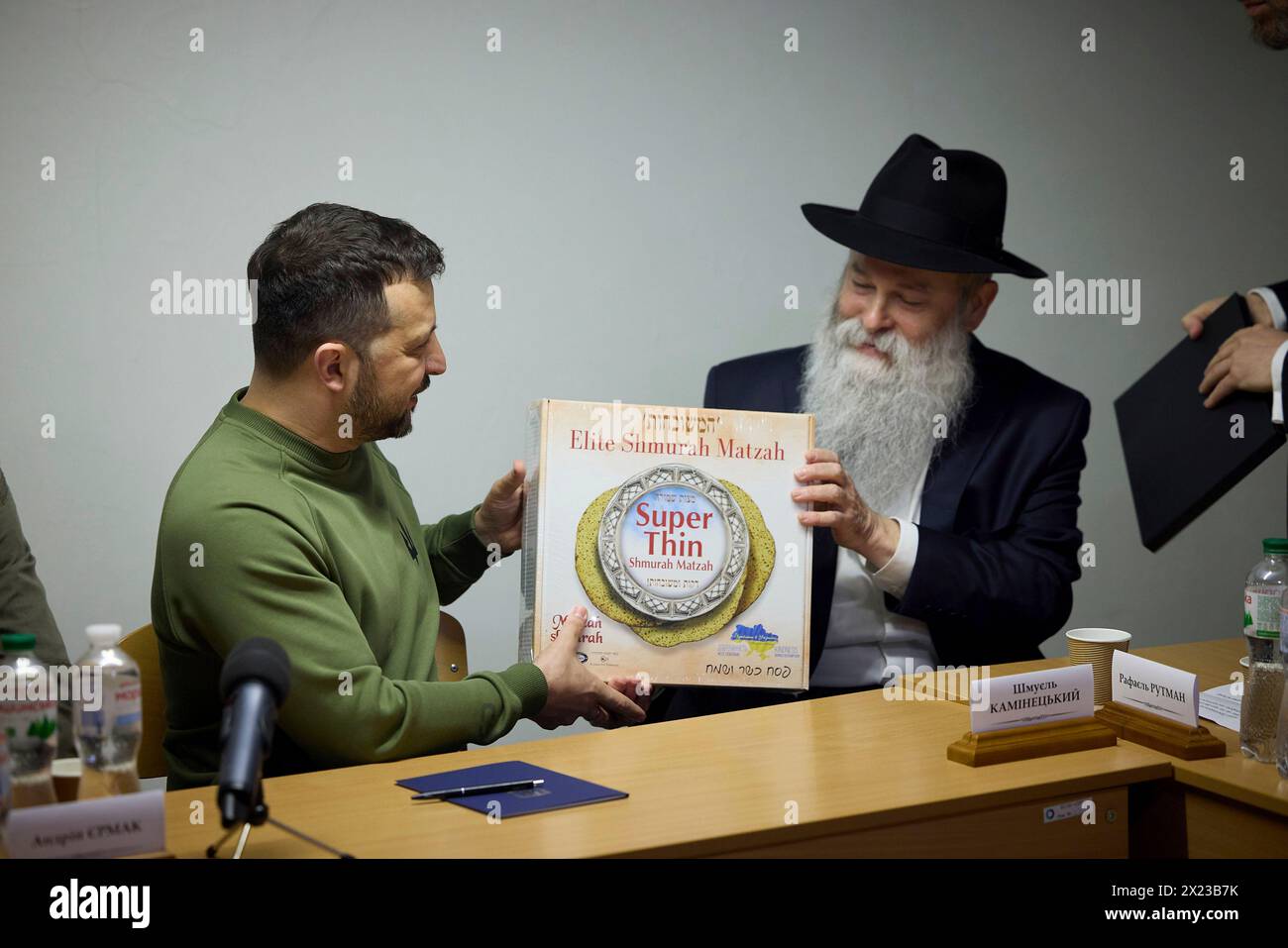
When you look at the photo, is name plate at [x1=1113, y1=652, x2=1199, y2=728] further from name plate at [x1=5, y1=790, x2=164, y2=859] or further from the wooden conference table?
name plate at [x1=5, y1=790, x2=164, y2=859]

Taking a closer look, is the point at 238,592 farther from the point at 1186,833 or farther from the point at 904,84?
the point at 904,84

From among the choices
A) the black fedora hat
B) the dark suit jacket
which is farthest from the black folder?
the black fedora hat

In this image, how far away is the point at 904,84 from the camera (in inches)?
179

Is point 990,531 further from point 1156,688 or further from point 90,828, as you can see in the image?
point 90,828

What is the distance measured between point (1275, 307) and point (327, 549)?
96.6 inches

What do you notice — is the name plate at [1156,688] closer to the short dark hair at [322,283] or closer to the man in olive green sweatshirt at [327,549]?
the man in olive green sweatshirt at [327,549]

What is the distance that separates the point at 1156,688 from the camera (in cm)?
232

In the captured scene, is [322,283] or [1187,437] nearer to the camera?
[322,283]

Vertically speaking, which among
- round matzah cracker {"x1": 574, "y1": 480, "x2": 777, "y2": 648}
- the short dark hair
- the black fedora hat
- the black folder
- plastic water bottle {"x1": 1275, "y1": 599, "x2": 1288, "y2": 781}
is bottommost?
plastic water bottle {"x1": 1275, "y1": 599, "x2": 1288, "y2": 781}

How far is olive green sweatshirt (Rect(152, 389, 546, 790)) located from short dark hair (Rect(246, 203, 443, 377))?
0.56ft

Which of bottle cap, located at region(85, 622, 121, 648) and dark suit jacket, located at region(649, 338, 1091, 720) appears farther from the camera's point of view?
dark suit jacket, located at region(649, 338, 1091, 720)

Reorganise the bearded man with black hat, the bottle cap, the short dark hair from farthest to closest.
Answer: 1. the bearded man with black hat
2. the short dark hair
3. the bottle cap

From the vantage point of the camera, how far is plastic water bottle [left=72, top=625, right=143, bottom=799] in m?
1.71

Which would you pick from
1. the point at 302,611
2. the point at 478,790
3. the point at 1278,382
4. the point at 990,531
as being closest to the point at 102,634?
the point at 302,611
